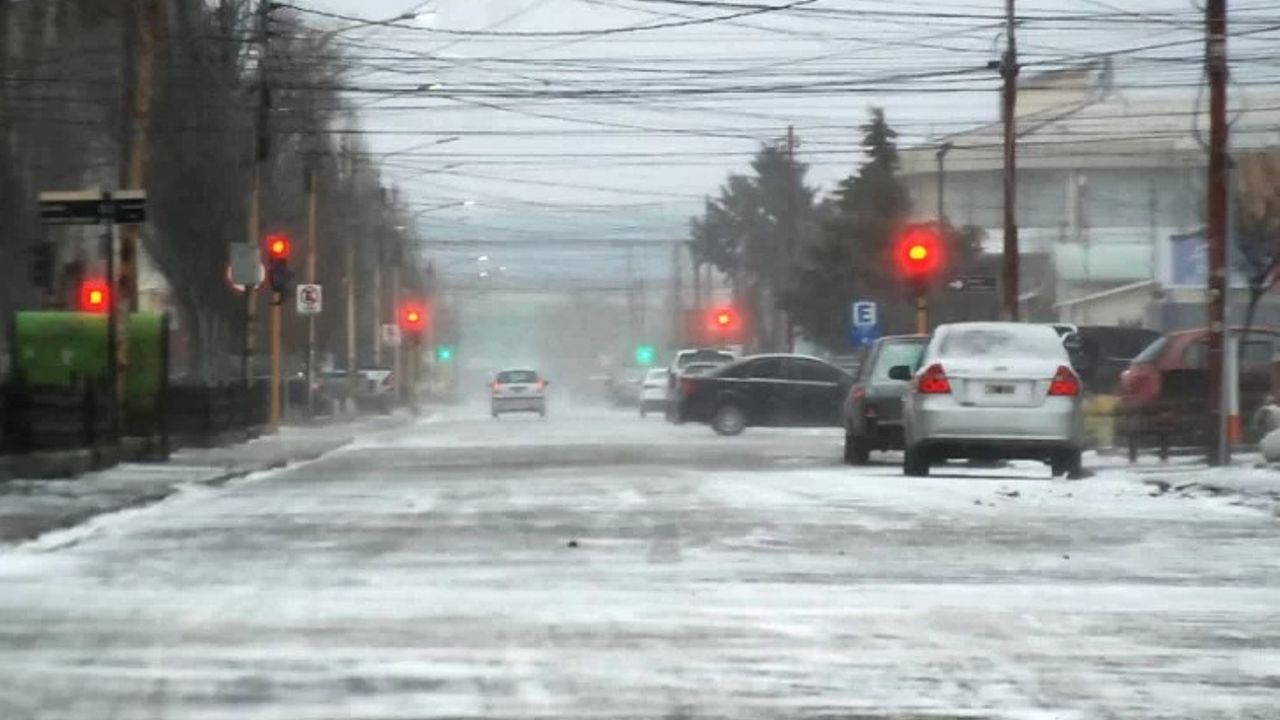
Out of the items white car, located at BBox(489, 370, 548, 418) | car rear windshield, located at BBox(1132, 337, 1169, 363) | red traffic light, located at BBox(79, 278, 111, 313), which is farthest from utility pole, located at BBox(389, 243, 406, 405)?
car rear windshield, located at BBox(1132, 337, 1169, 363)

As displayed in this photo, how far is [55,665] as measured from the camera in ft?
37.2

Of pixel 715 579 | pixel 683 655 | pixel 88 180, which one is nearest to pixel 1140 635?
pixel 683 655

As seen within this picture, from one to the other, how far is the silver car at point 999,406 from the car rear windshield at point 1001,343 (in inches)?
0.9

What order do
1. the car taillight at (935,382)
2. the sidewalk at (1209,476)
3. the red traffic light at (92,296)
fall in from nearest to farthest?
the sidewalk at (1209,476)
the car taillight at (935,382)
the red traffic light at (92,296)

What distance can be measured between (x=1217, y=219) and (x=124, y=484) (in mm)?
12145

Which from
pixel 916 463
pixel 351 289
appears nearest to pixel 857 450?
pixel 916 463

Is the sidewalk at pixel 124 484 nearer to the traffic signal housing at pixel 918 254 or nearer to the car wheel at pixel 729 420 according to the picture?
the car wheel at pixel 729 420

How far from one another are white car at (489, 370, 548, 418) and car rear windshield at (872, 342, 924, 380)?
43.1 m

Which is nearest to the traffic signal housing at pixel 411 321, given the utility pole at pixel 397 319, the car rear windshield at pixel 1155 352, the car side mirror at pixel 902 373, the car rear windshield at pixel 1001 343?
the utility pole at pixel 397 319

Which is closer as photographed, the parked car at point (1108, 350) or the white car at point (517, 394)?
the parked car at point (1108, 350)

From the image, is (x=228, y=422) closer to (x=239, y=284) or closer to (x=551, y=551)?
(x=239, y=284)

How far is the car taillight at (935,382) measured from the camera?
85.5 feet

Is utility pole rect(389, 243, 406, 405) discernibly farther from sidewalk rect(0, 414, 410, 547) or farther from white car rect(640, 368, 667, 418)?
sidewalk rect(0, 414, 410, 547)

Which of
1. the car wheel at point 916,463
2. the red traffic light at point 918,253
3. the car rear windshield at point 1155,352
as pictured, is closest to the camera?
the car wheel at point 916,463
